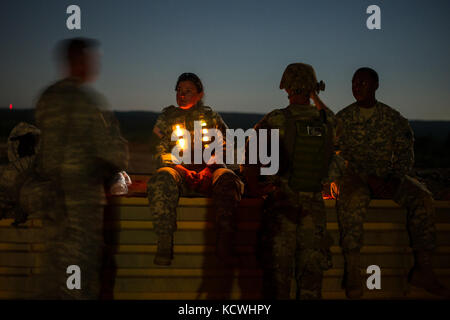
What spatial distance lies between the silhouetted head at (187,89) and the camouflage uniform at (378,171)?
156 centimetres

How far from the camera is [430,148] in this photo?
74.9 feet

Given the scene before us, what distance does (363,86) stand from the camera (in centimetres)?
401

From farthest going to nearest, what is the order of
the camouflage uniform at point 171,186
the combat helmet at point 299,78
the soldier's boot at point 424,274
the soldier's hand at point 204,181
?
1. the soldier's hand at point 204,181
2. the soldier's boot at point 424,274
3. the camouflage uniform at point 171,186
4. the combat helmet at point 299,78

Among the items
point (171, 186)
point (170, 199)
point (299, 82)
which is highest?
point (299, 82)

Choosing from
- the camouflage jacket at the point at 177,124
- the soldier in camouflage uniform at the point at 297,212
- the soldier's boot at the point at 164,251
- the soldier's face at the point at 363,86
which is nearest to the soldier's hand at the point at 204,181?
the camouflage jacket at the point at 177,124

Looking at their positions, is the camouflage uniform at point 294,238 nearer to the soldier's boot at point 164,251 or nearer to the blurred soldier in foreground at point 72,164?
the soldier's boot at point 164,251

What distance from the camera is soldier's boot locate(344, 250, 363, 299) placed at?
357cm

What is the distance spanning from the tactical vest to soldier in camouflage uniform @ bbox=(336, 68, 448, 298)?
31 centimetres

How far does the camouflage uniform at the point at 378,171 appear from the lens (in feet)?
11.7

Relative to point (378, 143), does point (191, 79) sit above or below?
above

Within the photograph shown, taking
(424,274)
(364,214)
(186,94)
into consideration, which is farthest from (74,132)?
(424,274)

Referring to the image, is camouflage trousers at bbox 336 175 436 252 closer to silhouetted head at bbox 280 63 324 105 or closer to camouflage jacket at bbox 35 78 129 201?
silhouetted head at bbox 280 63 324 105

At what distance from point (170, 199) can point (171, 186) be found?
0.38 ft

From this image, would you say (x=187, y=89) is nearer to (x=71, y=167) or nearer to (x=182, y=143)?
(x=182, y=143)
